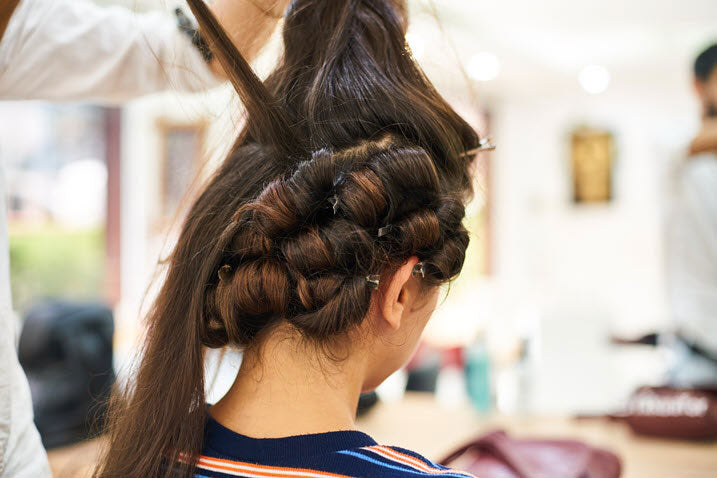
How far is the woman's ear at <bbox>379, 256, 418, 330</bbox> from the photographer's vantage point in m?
0.61

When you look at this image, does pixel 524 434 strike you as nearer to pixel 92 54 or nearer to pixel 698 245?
pixel 698 245

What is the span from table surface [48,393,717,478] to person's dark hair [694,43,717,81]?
0.81 m

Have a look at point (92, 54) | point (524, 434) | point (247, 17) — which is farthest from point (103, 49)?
point (524, 434)

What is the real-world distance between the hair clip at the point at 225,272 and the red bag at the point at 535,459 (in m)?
0.46

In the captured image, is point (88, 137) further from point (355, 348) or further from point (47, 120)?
point (355, 348)

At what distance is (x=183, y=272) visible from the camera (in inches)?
25.5

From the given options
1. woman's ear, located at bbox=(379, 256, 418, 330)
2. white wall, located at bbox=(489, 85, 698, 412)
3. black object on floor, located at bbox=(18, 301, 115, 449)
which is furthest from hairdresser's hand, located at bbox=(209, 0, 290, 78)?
white wall, located at bbox=(489, 85, 698, 412)

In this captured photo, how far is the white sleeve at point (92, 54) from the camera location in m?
0.65

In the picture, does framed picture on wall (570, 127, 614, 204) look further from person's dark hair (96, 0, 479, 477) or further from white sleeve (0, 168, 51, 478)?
white sleeve (0, 168, 51, 478)

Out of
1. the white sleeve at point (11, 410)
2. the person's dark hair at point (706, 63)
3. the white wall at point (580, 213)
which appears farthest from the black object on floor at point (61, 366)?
the white wall at point (580, 213)

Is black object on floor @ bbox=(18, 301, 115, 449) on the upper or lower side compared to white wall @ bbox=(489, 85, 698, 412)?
lower

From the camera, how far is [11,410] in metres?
0.63

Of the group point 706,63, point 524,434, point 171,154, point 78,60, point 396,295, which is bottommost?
point 524,434

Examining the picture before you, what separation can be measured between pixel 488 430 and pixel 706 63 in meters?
0.96
